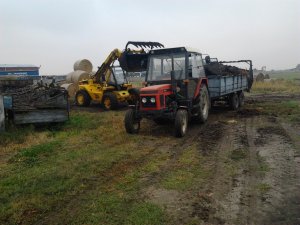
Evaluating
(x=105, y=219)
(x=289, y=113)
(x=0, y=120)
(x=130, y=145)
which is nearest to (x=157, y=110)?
(x=130, y=145)

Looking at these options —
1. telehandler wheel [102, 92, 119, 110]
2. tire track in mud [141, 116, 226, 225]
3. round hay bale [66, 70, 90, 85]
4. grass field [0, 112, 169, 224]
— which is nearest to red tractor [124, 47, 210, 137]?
grass field [0, 112, 169, 224]

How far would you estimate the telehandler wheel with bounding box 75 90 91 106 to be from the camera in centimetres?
1592

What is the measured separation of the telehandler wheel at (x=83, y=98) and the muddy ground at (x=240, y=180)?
6597 millimetres

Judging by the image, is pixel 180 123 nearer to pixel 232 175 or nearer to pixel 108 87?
pixel 232 175

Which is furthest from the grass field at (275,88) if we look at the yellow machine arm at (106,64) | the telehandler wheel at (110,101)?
the telehandler wheel at (110,101)

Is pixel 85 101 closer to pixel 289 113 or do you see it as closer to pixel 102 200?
pixel 289 113

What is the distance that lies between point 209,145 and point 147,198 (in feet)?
11.6

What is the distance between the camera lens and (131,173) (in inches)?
238

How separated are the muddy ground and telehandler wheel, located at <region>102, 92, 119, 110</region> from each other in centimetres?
478

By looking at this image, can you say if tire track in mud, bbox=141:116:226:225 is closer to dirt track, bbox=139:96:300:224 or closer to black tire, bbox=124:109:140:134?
dirt track, bbox=139:96:300:224

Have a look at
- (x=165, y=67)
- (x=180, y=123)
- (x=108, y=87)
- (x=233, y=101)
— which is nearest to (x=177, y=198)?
A: (x=180, y=123)

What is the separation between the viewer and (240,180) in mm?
5637

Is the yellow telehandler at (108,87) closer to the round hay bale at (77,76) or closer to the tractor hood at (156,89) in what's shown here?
the round hay bale at (77,76)

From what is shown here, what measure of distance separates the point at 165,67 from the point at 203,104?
1.72m
